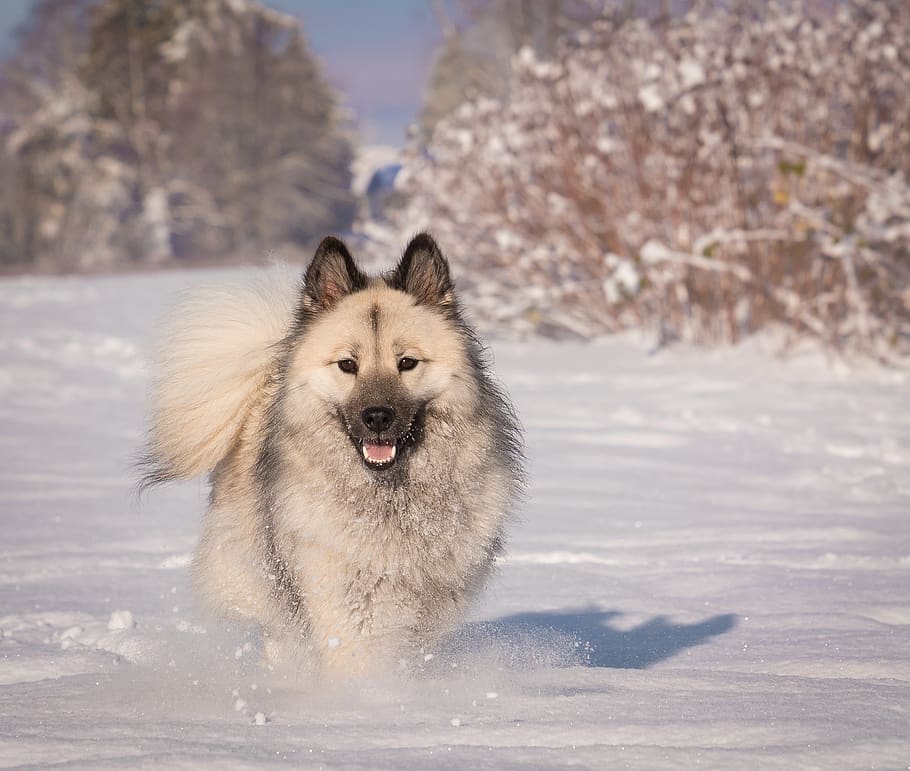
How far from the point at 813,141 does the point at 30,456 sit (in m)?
6.93

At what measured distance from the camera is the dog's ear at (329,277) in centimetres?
302

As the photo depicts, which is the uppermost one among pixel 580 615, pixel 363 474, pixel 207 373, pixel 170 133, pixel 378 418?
pixel 170 133

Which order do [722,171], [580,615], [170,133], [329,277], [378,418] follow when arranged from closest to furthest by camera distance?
1. [378,418]
2. [329,277]
3. [580,615]
4. [722,171]
5. [170,133]

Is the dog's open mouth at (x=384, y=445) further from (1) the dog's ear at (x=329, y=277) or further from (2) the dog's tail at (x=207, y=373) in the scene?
(2) the dog's tail at (x=207, y=373)

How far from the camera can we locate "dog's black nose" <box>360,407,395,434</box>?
277 centimetres

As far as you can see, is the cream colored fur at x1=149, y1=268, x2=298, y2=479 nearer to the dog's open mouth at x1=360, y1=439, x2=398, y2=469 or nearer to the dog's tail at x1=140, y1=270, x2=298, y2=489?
the dog's tail at x1=140, y1=270, x2=298, y2=489

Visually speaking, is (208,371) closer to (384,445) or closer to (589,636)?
(384,445)

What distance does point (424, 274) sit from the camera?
3092mm

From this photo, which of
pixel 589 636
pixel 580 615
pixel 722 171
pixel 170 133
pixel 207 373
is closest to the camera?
pixel 207 373

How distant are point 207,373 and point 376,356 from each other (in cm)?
67

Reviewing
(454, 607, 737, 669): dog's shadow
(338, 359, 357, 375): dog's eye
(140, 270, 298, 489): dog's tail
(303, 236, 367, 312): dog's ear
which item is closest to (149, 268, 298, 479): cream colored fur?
(140, 270, 298, 489): dog's tail

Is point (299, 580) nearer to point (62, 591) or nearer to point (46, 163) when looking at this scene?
point (62, 591)

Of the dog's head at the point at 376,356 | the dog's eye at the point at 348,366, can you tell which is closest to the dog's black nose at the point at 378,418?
the dog's head at the point at 376,356

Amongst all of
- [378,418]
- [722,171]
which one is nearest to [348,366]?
[378,418]
